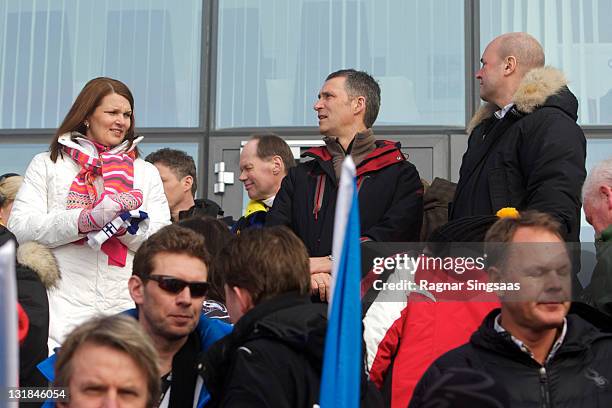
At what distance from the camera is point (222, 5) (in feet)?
31.2

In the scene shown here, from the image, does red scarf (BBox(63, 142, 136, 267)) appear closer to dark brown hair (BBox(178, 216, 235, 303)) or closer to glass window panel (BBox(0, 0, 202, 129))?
dark brown hair (BBox(178, 216, 235, 303))

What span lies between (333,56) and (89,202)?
3.43m

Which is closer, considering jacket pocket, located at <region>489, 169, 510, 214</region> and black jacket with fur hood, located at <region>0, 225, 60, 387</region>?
black jacket with fur hood, located at <region>0, 225, 60, 387</region>

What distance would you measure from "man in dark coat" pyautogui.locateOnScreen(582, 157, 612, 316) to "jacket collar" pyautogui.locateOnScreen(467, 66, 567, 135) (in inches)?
30.3

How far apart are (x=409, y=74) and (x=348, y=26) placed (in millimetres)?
602

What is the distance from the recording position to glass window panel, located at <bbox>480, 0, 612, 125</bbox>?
29.5 ft

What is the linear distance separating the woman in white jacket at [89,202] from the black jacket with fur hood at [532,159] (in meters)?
1.63

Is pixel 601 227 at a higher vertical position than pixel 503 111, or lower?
lower

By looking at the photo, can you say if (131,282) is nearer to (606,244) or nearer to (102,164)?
(102,164)

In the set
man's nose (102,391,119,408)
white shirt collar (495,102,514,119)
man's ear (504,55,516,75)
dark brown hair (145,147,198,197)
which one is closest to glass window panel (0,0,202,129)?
dark brown hair (145,147,198,197)

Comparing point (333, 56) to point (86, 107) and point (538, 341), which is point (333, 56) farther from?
point (538, 341)

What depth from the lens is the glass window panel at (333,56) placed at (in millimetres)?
9180

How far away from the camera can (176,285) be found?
4922mm

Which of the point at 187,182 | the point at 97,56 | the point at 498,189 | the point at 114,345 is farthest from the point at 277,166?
the point at 114,345
